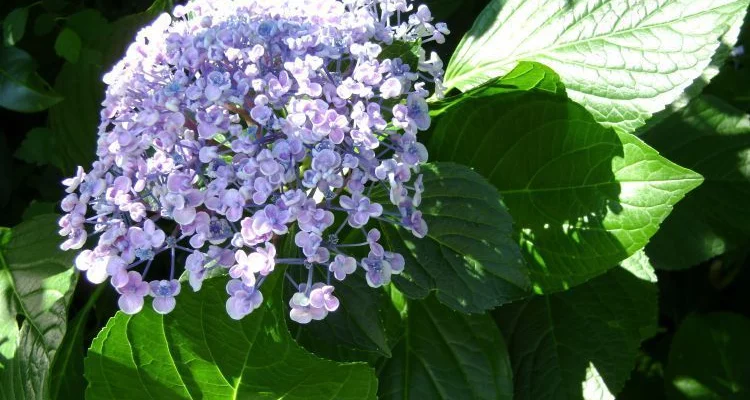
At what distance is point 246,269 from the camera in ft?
2.22

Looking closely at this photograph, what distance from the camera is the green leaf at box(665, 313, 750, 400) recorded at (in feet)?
4.77

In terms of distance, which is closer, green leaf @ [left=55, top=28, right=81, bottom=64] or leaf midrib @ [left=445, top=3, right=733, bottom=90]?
leaf midrib @ [left=445, top=3, right=733, bottom=90]

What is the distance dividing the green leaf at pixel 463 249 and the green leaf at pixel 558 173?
12 cm

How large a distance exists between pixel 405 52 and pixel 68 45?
63 centimetres

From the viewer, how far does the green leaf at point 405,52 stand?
36.0 inches

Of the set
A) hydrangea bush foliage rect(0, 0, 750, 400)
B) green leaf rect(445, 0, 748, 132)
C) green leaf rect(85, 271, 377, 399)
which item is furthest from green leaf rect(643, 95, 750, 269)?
green leaf rect(85, 271, 377, 399)

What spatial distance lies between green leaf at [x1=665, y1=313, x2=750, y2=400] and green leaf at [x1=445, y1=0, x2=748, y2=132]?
0.60 metres

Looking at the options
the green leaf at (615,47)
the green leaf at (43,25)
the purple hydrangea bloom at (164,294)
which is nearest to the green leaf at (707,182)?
the green leaf at (615,47)

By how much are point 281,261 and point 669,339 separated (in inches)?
45.5

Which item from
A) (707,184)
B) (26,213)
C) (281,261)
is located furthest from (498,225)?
(26,213)

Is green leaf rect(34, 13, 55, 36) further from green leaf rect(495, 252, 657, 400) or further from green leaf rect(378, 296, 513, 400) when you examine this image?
green leaf rect(495, 252, 657, 400)

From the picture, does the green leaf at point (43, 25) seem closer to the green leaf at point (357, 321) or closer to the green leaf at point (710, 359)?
the green leaf at point (357, 321)

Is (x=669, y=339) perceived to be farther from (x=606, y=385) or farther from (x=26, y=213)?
(x=26, y=213)

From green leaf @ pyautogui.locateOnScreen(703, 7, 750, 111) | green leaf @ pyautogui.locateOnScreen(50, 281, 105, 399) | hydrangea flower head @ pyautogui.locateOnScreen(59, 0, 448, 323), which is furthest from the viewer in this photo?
green leaf @ pyautogui.locateOnScreen(703, 7, 750, 111)
